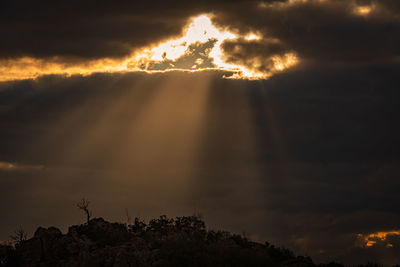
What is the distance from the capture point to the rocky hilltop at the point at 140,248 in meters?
93.8

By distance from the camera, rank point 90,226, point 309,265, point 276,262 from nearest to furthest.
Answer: point 309,265, point 276,262, point 90,226

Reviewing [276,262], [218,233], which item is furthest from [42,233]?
[276,262]

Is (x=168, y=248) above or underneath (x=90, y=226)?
underneath

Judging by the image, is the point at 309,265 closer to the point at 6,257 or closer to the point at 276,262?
the point at 276,262

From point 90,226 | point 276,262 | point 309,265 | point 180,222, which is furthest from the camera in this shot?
point 180,222

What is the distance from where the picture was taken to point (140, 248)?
97000 mm

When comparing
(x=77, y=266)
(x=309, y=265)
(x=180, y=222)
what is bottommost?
(x=309, y=265)

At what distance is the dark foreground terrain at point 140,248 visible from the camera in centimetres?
9381

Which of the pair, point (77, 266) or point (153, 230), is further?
point (153, 230)

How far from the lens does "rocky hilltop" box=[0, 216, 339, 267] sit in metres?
93.8

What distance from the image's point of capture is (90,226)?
10769 centimetres

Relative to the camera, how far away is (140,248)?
3819 inches

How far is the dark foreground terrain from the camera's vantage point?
308ft

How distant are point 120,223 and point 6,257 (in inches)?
782
